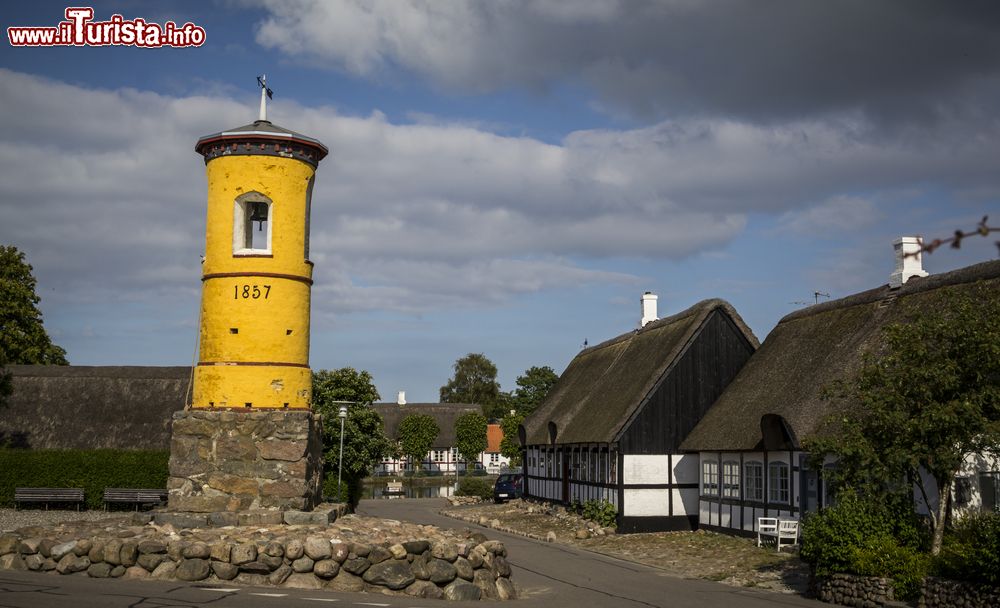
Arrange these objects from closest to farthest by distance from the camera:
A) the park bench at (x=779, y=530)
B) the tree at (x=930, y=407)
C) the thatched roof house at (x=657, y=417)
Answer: the tree at (x=930, y=407) < the park bench at (x=779, y=530) < the thatched roof house at (x=657, y=417)

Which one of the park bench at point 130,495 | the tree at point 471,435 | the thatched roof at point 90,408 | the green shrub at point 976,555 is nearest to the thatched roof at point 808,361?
the green shrub at point 976,555

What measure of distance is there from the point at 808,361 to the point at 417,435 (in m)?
54.6

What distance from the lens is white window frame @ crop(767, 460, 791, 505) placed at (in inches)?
912

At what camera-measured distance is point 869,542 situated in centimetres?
1531

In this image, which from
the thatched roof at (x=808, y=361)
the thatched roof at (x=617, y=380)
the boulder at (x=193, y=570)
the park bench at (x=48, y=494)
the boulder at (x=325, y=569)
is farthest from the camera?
the park bench at (x=48, y=494)

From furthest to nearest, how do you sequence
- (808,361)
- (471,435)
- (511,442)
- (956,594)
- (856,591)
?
(471,435) < (511,442) < (808,361) < (856,591) < (956,594)

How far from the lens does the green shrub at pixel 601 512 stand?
28.8 meters

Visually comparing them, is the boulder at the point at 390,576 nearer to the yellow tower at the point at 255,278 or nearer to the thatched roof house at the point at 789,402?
the yellow tower at the point at 255,278

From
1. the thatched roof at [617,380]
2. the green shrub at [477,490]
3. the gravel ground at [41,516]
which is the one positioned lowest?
the green shrub at [477,490]

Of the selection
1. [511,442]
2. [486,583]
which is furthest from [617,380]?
[511,442]

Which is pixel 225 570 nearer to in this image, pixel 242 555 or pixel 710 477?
pixel 242 555

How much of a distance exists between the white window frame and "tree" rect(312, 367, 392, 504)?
61.6 feet

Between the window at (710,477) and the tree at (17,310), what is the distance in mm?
28973

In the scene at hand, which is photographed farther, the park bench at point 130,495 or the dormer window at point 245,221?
the park bench at point 130,495
